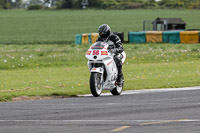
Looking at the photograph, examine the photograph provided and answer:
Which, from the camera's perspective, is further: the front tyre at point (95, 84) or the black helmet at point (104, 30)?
the black helmet at point (104, 30)

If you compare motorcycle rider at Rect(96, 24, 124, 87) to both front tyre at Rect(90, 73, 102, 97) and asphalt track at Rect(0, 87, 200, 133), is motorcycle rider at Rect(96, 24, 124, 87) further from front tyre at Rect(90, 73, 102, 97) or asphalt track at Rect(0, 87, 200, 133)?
asphalt track at Rect(0, 87, 200, 133)

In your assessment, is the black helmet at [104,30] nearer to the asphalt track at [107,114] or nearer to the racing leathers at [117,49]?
the racing leathers at [117,49]

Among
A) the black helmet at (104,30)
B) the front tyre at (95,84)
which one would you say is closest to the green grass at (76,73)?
the front tyre at (95,84)

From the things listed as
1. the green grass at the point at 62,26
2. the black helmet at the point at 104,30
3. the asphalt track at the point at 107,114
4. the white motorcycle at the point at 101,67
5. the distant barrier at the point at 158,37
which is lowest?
the green grass at the point at 62,26

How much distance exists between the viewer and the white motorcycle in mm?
14727

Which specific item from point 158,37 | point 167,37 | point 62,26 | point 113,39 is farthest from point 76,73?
point 62,26

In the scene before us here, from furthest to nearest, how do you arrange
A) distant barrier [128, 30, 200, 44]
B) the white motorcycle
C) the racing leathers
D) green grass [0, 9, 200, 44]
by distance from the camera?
green grass [0, 9, 200, 44] < distant barrier [128, 30, 200, 44] < the racing leathers < the white motorcycle

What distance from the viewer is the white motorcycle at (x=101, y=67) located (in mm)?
14727

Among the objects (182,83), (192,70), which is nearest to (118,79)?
(182,83)

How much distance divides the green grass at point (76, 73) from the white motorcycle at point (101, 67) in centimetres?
114

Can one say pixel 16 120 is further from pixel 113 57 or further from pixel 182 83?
pixel 182 83

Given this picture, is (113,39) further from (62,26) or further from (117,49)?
(62,26)

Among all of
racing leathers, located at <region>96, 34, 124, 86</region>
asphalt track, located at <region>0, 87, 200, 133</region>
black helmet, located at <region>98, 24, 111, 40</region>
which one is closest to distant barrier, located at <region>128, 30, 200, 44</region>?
racing leathers, located at <region>96, 34, 124, 86</region>

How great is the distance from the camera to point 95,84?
1471 centimetres
